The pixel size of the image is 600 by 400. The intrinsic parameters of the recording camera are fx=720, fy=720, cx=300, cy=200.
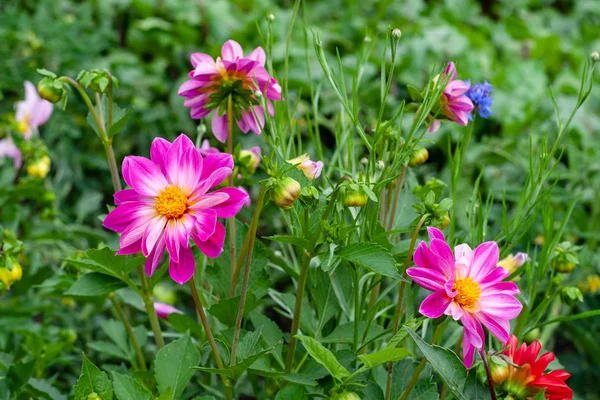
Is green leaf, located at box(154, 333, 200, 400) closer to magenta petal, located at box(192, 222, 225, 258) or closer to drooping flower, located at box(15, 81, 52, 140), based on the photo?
magenta petal, located at box(192, 222, 225, 258)

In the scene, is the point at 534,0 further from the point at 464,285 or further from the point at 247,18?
the point at 464,285

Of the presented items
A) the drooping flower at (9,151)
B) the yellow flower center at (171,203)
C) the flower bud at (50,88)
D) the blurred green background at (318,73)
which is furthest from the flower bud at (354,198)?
the drooping flower at (9,151)

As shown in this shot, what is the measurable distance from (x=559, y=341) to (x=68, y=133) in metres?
1.16

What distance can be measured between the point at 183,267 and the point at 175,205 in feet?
0.17

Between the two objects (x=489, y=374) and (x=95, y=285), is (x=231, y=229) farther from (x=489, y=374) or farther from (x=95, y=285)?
(x=489, y=374)

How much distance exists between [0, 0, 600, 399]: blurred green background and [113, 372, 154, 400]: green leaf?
0.66 metres

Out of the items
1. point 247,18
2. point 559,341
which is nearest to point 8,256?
point 559,341

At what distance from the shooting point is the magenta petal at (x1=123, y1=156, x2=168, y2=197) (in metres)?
0.61

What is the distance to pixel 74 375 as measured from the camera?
1208 millimetres

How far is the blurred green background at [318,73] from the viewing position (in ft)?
4.81

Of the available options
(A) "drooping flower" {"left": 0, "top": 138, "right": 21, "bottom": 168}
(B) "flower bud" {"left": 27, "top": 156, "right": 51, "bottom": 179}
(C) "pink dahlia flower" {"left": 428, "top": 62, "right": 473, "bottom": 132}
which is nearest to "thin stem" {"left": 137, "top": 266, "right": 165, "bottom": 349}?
(C) "pink dahlia flower" {"left": 428, "top": 62, "right": 473, "bottom": 132}

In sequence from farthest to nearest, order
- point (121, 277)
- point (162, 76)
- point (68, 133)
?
point (162, 76) < point (68, 133) < point (121, 277)

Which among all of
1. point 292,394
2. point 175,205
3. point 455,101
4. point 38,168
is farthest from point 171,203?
point 38,168

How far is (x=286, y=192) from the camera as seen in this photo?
0.59 meters
